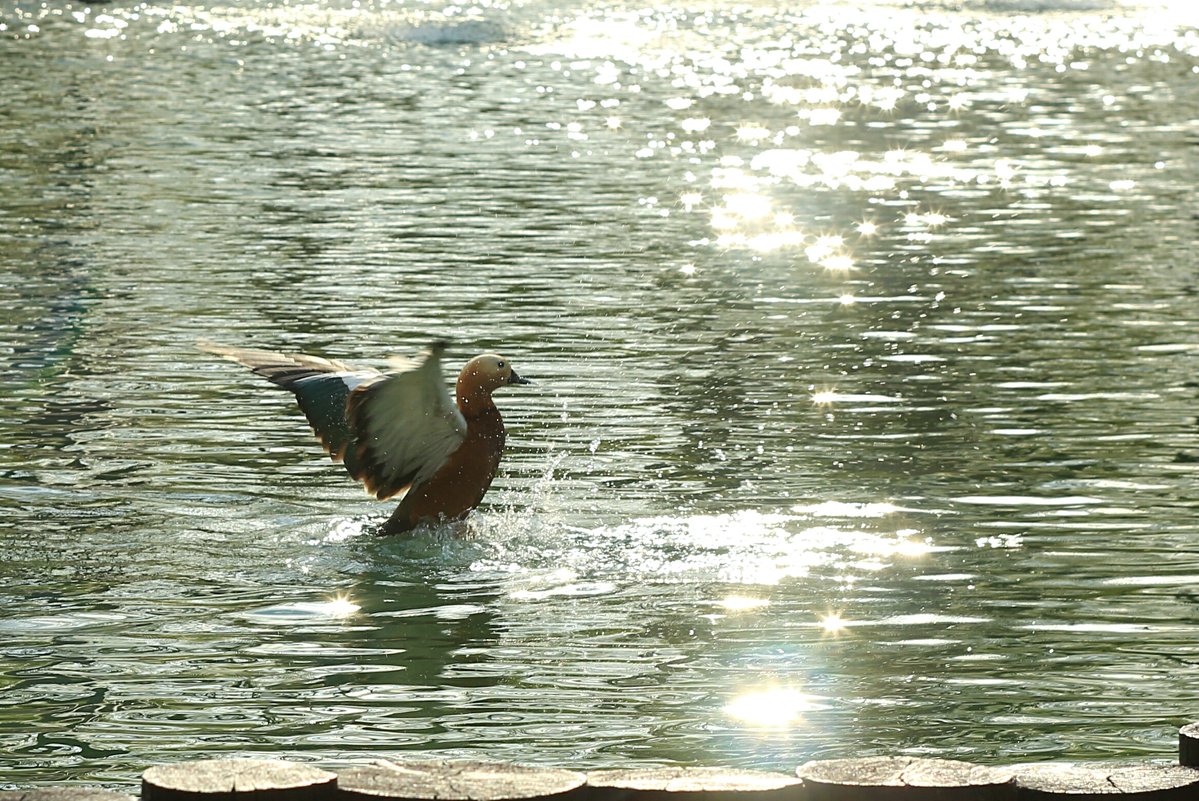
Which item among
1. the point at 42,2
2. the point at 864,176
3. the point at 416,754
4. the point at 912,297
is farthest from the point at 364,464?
the point at 42,2

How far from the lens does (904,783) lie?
668 centimetres

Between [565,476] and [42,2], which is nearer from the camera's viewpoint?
[565,476]

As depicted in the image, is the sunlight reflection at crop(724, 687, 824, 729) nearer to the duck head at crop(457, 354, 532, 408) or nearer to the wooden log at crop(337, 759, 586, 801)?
the wooden log at crop(337, 759, 586, 801)

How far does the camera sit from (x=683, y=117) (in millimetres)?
45062

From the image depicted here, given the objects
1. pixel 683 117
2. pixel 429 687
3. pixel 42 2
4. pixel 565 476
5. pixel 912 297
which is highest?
pixel 429 687

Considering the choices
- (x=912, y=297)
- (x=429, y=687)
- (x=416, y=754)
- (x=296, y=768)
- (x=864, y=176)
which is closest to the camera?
(x=296, y=768)

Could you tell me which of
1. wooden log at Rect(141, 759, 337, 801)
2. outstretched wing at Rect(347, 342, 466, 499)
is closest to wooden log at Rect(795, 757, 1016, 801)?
wooden log at Rect(141, 759, 337, 801)

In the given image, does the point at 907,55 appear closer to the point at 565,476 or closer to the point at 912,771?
the point at 565,476

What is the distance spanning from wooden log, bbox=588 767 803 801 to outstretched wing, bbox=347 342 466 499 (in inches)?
191

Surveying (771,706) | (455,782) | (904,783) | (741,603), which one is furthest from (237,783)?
(741,603)

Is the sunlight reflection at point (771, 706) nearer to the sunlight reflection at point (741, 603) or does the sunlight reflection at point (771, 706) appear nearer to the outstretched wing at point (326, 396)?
the sunlight reflection at point (741, 603)

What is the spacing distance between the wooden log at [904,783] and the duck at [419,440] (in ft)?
18.4

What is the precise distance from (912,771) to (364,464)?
236 inches

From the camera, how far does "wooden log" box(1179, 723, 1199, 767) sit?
23.1 feet
